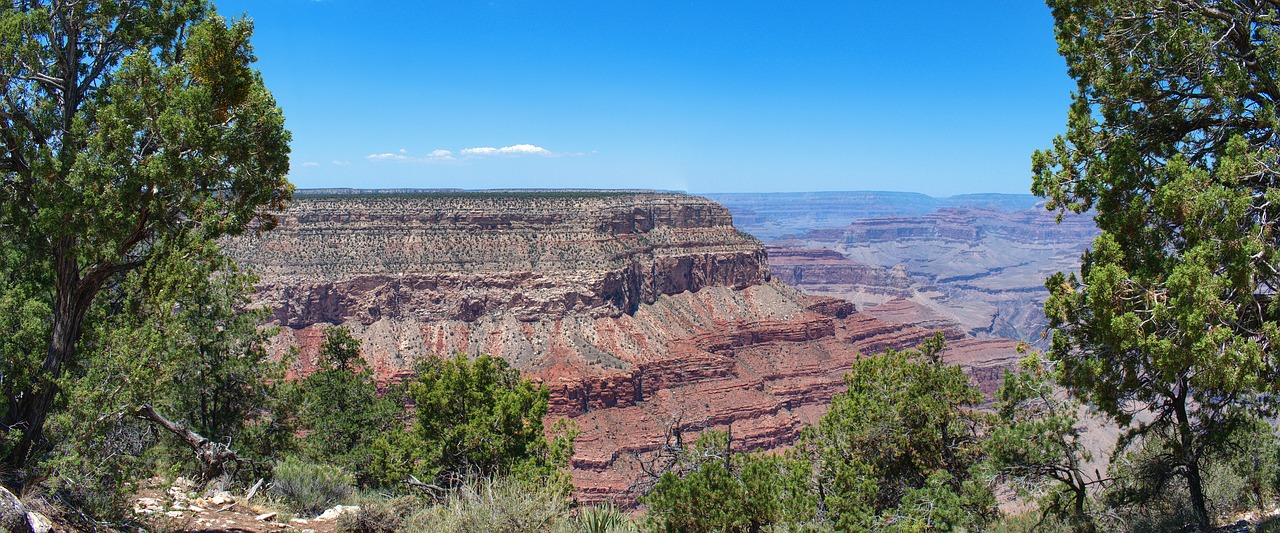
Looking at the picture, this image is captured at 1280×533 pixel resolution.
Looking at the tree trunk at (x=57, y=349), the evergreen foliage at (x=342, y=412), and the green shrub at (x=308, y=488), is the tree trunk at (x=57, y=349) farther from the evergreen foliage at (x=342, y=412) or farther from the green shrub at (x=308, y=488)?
the evergreen foliage at (x=342, y=412)

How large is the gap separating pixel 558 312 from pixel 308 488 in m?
61.1

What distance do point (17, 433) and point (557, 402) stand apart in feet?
173

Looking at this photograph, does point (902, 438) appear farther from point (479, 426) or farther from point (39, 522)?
point (39, 522)

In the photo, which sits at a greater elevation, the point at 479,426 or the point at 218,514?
the point at 218,514

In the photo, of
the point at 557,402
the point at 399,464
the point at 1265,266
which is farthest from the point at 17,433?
the point at 557,402

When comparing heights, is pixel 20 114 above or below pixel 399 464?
above

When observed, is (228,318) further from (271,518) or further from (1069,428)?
(1069,428)

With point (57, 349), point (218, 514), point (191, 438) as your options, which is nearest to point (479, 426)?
point (218, 514)

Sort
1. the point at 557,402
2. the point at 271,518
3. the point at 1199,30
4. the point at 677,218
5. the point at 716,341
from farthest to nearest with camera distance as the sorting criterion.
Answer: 1. the point at 677,218
2. the point at 716,341
3. the point at 557,402
4. the point at 271,518
5. the point at 1199,30

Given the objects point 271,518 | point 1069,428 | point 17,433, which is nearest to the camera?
point 17,433

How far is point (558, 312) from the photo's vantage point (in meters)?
75.4

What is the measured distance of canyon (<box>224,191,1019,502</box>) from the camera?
2653 inches

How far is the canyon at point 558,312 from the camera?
67375 mm

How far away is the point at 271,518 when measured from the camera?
39.8ft
